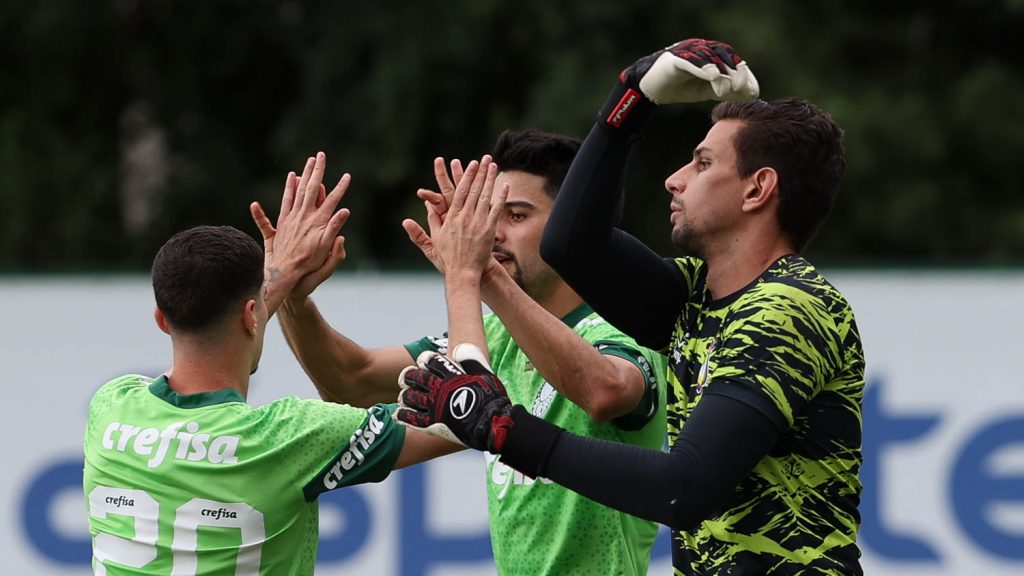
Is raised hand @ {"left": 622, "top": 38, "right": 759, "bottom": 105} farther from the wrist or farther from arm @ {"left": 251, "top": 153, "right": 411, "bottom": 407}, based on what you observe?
the wrist

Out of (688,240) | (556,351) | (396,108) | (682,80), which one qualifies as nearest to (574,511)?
(556,351)

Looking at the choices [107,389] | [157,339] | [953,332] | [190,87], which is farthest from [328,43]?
[107,389]

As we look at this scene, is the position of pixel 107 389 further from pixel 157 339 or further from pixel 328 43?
pixel 328 43

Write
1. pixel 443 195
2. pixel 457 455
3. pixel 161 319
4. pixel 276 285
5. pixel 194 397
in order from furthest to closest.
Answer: pixel 457 455 → pixel 276 285 → pixel 443 195 → pixel 161 319 → pixel 194 397

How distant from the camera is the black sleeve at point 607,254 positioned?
10.3 feet

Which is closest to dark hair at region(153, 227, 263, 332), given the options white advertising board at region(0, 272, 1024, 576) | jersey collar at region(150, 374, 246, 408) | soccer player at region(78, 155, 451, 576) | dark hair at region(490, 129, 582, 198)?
soccer player at region(78, 155, 451, 576)

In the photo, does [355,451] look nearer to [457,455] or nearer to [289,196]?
[289,196]

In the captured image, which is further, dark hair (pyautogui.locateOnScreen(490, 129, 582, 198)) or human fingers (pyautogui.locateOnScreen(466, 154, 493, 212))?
dark hair (pyautogui.locateOnScreen(490, 129, 582, 198))

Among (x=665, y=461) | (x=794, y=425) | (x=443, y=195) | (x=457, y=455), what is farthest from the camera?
(x=457, y=455)

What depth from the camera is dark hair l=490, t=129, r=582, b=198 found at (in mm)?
4059

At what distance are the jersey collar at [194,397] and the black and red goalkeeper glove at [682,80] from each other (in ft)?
3.22

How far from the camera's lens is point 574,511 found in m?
3.65

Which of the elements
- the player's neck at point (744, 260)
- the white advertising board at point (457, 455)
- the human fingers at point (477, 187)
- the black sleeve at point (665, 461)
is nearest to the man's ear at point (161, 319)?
the human fingers at point (477, 187)

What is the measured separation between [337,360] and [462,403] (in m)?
1.28
